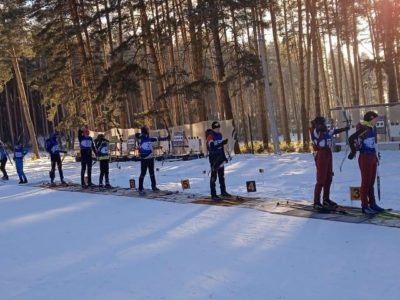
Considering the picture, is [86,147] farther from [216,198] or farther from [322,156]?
[322,156]

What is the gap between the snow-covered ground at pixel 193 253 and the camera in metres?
5.41

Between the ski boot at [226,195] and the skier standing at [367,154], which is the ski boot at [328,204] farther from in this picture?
the ski boot at [226,195]

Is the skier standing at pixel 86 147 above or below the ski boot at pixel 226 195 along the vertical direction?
above

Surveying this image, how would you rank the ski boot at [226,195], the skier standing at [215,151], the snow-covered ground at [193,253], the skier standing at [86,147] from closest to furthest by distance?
the snow-covered ground at [193,253]
the skier standing at [215,151]
the ski boot at [226,195]
the skier standing at [86,147]

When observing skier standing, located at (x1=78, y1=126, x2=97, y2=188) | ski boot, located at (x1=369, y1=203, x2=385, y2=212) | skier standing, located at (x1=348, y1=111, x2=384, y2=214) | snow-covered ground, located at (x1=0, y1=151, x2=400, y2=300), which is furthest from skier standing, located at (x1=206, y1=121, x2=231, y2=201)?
skier standing, located at (x1=78, y1=126, x2=97, y2=188)

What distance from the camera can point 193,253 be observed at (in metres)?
6.94

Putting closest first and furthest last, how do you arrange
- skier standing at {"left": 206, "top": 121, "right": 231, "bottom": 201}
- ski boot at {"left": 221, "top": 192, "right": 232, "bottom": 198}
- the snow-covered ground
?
the snow-covered ground < skier standing at {"left": 206, "top": 121, "right": 231, "bottom": 201} < ski boot at {"left": 221, "top": 192, "right": 232, "bottom": 198}

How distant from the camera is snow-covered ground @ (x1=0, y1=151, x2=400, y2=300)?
5.41 meters

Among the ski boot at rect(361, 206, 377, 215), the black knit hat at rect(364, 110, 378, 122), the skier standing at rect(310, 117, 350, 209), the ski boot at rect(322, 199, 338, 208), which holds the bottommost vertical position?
the ski boot at rect(361, 206, 377, 215)

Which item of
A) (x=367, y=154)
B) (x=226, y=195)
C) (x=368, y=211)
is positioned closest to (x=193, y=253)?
(x=368, y=211)

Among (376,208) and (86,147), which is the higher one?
(86,147)

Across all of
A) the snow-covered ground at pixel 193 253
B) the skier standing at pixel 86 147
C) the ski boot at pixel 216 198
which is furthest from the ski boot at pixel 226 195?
the skier standing at pixel 86 147

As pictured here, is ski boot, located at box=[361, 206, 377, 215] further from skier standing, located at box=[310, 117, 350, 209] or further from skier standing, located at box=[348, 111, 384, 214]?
skier standing, located at box=[310, 117, 350, 209]

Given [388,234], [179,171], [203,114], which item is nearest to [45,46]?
[203,114]
